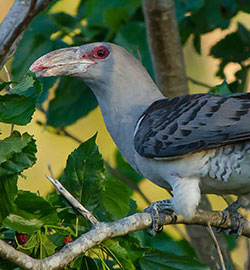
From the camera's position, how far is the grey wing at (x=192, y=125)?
3279 millimetres

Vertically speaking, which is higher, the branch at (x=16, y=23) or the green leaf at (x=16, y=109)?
the branch at (x=16, y=23)

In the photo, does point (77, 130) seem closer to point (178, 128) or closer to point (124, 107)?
point (124, 107)

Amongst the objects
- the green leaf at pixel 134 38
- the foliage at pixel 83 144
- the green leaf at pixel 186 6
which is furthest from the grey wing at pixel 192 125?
the green leaf at pixel 186 6

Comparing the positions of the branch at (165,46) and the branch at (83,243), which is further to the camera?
the branch at (165,46)

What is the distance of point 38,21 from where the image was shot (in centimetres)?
438

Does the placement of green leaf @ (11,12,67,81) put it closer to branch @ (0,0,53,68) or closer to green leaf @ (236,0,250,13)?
green leaf @ (236,0,250,13)

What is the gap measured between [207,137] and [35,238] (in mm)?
1219

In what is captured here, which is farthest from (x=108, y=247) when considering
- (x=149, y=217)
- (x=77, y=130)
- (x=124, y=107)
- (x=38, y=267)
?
(x=77, y=130)

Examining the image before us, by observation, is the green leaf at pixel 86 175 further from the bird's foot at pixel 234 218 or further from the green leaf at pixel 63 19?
the green leaf at pixel 63 19

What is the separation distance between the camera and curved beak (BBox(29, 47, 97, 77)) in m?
3.57

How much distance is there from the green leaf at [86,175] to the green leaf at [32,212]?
29cm

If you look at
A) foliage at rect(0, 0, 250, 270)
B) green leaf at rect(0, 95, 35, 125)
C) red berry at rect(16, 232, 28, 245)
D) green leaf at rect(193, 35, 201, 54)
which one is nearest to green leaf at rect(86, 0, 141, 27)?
foliage at rect(0, 0, 250, 270)

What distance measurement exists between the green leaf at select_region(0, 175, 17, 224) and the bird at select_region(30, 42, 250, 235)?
0.78 metres

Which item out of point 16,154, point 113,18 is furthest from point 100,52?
point 16,154
